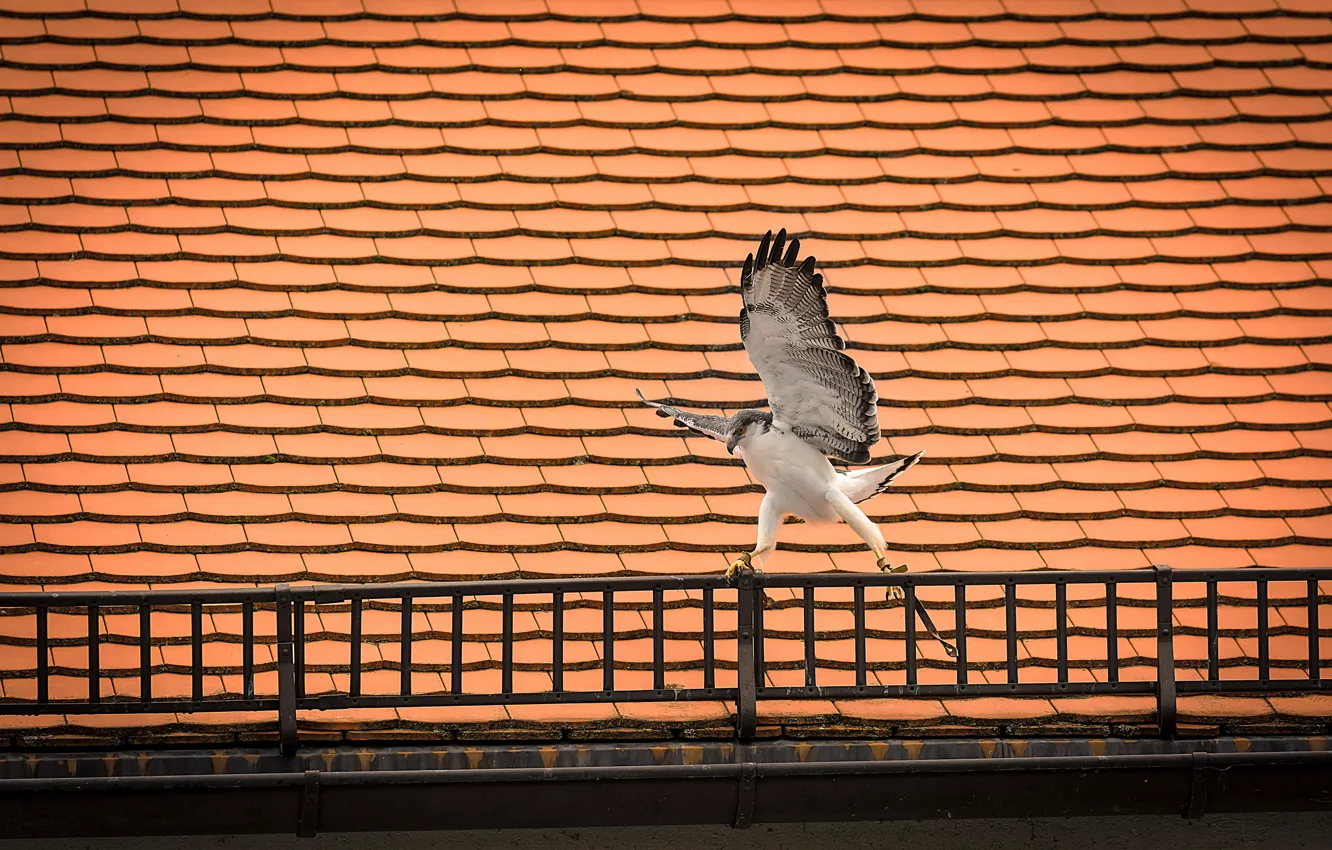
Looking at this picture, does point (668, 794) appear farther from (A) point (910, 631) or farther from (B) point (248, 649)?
(B) point (248, 649)

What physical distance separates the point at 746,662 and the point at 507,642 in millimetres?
821

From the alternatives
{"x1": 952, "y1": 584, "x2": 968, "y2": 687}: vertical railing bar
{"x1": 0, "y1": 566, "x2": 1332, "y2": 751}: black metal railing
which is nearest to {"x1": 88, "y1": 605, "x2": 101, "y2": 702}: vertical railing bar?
{"x1": 0, "y1": 566, "x2": 1332, "y2": 751}: black metal railing

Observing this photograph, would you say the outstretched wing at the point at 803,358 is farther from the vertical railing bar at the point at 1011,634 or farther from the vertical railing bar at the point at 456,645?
the vertical railing bar at the point at 456,645

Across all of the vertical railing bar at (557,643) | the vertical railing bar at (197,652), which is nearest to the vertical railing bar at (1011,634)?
the vertical railing bar at (557,643)

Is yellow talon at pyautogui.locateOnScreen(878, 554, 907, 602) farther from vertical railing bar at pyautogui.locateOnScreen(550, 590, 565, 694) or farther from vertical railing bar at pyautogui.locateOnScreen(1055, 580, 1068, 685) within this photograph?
vertical railing bar at pyautogui.locateOnScreen(550, 590, 565, 694)

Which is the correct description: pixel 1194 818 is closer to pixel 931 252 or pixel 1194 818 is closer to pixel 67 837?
pixel 931 252

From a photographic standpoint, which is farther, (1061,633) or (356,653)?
(1061,633)

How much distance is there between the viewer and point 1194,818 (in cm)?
604

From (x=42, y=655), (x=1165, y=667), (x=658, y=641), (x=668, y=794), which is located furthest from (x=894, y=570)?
(x=42, y=655)

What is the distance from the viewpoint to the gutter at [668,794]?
Result: 18.6 ft

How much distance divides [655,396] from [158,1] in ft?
10.8

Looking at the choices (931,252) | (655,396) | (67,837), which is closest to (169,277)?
(655,396)

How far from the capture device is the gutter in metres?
5.66

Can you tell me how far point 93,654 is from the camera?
226 inches
